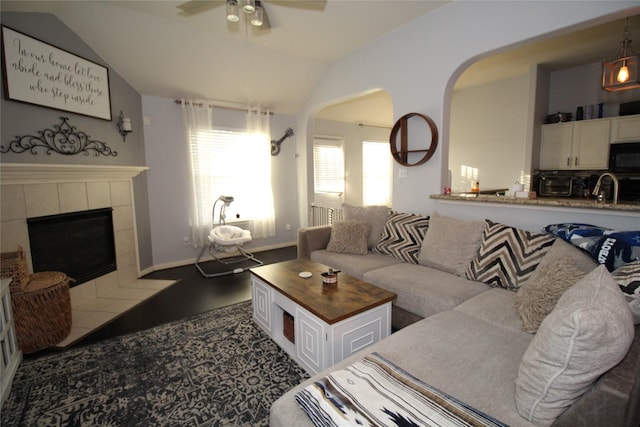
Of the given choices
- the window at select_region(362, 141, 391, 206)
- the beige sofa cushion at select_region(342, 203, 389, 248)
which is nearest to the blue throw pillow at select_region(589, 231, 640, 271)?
the beige sofa cushion at select_region(342, 203, 389, 248)

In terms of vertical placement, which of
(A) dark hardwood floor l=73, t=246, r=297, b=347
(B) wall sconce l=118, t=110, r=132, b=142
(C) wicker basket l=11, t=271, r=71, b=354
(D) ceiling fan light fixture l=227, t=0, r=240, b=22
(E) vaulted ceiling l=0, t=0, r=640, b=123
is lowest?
(A) dark hardwood floor l=73, t=246, r=297, b=347

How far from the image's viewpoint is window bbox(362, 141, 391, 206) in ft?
22.6

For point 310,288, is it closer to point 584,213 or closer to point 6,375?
point 6,375

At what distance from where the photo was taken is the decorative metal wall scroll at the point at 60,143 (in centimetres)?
263

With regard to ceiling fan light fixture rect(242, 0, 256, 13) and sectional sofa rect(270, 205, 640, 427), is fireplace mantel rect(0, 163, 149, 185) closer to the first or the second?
ceiling fan light fixture rect(242, 0, 256, 13)

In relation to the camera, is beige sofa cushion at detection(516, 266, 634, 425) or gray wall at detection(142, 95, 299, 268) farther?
gray wall at detection(142, 95, 299, 268)

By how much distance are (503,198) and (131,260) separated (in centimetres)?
421

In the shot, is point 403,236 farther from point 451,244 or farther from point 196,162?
point 196,162

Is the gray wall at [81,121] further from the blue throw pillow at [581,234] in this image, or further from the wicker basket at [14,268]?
the blue throw pillow at [581,234]

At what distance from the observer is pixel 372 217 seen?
3.49 metres

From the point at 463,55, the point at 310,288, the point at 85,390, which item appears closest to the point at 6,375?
the point at 85,390

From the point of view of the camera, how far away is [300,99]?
4949mm

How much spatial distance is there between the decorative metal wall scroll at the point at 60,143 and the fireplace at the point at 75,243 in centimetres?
62

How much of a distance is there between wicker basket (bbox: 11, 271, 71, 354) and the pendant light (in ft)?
16.8
